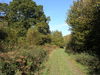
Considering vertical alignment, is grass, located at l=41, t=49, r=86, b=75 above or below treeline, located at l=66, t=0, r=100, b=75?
below

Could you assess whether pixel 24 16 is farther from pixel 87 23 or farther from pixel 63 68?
pixel 63 68

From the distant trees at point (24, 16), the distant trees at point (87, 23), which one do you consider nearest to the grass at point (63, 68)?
the distant trees at point (87, 23)

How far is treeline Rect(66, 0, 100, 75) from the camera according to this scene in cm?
1912

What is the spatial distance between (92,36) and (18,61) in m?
Answer: 12.4

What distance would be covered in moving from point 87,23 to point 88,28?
1019 millimetres

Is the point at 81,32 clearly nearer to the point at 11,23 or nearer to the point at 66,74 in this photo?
the point at 66,74

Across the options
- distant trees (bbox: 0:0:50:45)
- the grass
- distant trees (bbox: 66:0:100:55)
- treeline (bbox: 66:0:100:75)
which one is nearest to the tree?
distant trees (bbox: 0:0:50:45)

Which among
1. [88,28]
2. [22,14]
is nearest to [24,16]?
[22,14]

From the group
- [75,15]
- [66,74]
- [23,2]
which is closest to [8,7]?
[23,2]

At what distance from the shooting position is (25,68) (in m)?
13.2

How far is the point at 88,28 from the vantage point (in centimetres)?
2206

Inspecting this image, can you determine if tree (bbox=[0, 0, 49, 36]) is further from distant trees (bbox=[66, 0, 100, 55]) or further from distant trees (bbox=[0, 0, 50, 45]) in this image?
distant trees (bbox=[66, 0, 100, 55])

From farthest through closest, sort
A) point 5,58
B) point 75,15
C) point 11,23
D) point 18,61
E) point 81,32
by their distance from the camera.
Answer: point 11,23 → point 75,15 → point 81,32 → point 18,61 → point 5,58

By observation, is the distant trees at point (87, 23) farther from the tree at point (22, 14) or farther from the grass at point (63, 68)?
the tree at point (22, 14)
